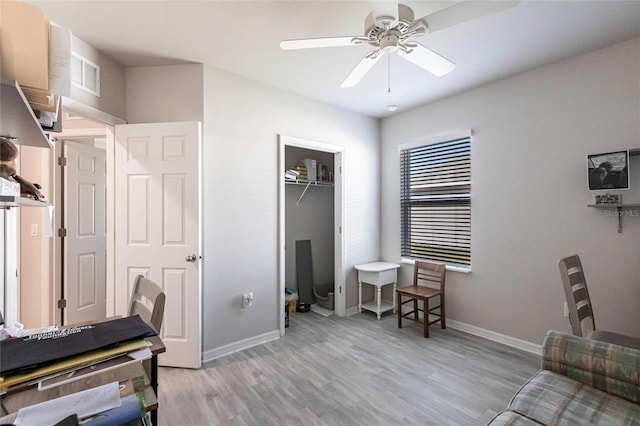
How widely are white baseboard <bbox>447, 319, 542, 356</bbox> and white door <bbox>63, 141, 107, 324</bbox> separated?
160 inches

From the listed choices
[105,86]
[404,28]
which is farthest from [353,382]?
[105,86]

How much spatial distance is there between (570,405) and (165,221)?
9.37ft

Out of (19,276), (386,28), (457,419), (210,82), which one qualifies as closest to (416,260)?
(457,419)

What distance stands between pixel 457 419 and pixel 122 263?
282cm

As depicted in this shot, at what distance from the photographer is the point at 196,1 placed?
1.84 m

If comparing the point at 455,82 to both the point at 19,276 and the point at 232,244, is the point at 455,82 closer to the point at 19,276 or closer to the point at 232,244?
the point at 232,244

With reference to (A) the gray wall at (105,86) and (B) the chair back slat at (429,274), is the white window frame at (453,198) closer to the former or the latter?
(B) the chair back slat at (429,274)

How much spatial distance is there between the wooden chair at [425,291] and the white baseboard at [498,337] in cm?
14

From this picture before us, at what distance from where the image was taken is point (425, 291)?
325 centimetres

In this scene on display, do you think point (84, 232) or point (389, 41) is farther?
point (84, 232)

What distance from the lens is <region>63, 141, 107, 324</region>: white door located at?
312cm

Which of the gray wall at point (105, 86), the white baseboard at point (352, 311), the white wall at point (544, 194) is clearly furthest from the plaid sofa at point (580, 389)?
the gray wall at point (105, 86)

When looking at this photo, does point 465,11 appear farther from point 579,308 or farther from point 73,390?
point 73,390

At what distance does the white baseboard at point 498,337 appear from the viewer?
2744mm
